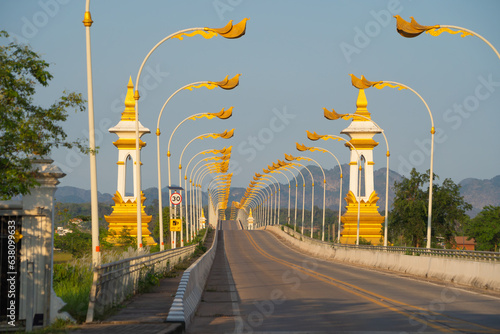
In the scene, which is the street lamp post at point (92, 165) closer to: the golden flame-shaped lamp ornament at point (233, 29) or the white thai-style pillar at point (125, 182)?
the golden flame-shaped lamp ornament at point (233, 29)

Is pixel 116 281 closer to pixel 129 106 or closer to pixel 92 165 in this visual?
pixel 92 165

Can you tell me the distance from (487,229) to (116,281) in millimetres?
100595

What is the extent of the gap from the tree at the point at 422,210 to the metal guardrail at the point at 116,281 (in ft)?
233

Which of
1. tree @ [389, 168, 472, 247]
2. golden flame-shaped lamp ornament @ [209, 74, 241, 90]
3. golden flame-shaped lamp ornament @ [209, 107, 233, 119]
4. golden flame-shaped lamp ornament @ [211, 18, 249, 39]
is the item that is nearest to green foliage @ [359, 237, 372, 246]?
tree @ [389, 168, 472, 247]

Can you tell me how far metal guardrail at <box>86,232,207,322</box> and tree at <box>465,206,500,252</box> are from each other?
92.2 meters

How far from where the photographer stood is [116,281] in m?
16.2

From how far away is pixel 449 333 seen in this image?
1270 cm

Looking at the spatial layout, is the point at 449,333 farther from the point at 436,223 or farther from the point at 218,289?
the point at 436,223

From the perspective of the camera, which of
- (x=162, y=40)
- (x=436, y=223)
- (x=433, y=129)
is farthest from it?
(x=436, y=223)

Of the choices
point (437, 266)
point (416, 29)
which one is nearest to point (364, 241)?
point (437, 266)

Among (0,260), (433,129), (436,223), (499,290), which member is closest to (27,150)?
(0,260)

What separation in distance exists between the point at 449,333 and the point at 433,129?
28737 mm

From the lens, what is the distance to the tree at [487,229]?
108m

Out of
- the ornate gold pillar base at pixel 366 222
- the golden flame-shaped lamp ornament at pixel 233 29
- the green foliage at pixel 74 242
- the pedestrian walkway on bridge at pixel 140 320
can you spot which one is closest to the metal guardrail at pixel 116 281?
the pedestrian walkway on bridge at pixel 140 320
